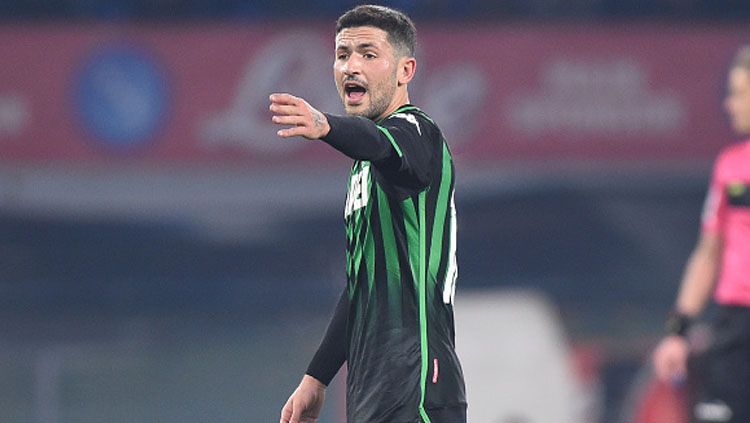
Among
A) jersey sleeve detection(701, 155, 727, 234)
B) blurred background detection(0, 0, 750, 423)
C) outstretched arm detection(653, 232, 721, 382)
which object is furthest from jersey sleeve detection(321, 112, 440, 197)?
blurred background detection(0, 0, 750, 423)

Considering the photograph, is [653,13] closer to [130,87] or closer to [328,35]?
[328,35]

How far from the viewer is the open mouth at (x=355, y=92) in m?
3.29

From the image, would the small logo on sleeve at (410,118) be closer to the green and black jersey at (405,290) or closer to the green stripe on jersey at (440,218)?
A: the green and black jersey at (405,290)

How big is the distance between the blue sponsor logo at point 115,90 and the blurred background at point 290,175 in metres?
0.01

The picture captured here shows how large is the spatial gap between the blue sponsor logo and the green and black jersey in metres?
6.46

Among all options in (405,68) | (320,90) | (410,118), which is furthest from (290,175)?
(410,118)

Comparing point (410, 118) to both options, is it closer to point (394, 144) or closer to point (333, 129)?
point (394, 144)

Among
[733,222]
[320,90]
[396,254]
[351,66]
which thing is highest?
[320,90]

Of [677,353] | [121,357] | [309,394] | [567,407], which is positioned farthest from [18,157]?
[309,394]

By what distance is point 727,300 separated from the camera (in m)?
5.46

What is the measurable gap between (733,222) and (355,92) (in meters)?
2.68

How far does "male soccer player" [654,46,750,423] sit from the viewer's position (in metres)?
5.40

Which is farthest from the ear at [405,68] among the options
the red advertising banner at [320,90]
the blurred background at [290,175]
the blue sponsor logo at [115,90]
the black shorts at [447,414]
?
the blue sponsor logo at [115,90]

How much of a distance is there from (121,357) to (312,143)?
2.01m
